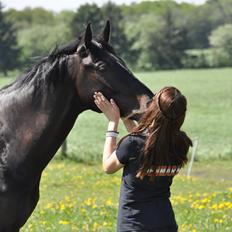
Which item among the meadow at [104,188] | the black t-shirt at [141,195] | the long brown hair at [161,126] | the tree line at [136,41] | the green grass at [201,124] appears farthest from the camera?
the tree line at [136,41]

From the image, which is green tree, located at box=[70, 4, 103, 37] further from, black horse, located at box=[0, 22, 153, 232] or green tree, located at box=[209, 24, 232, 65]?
black horse, located at box=[0, 22, 153, 232]

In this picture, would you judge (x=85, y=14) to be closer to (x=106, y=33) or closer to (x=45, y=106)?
(x=106, y=33)

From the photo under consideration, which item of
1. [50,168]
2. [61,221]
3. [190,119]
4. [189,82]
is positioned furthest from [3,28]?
[61,221]

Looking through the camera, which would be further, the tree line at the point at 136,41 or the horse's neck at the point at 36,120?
the tree line at the point at 136,41

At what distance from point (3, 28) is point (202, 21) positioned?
46.9 m

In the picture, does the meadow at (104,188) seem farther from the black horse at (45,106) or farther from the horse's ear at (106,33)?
the horse's ear at (106,33)

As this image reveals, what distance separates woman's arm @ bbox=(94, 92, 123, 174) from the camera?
13.0ft

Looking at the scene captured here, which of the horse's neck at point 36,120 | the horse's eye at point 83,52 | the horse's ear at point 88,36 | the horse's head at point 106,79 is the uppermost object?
the horse's ear at point 88,36

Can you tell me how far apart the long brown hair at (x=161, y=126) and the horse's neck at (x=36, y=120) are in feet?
1.75

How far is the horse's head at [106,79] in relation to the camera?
154 inches

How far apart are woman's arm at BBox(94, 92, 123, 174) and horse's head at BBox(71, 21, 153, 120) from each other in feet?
0.15

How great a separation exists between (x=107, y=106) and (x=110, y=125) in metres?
0.18

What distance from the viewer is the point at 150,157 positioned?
3.91 m

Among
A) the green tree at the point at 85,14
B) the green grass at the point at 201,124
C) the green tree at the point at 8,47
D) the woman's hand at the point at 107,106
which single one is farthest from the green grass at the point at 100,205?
the green tree at the point at 85,14
